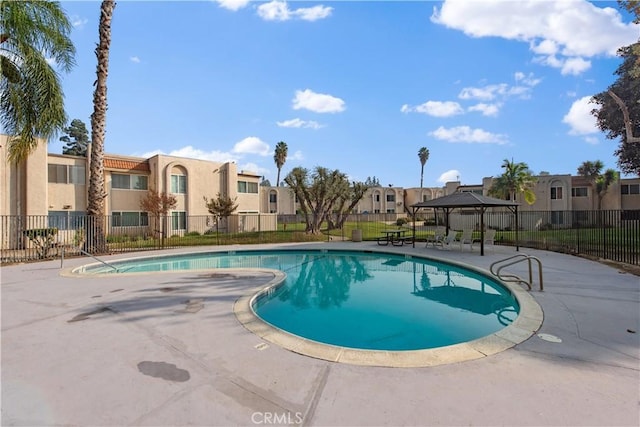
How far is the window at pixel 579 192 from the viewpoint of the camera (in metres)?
33.6

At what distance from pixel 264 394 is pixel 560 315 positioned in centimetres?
519

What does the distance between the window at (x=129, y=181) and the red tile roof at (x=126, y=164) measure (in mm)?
566

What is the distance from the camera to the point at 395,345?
17.0ft

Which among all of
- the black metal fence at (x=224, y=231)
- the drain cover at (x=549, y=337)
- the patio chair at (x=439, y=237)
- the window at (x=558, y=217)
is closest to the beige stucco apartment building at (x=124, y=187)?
the black metal fence at (x=224, y=231)

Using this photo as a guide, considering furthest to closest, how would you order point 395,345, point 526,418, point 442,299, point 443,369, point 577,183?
1. point 577,183
2. point 442,299
3. point 395,345
4. point 443,369
5. point 526,418

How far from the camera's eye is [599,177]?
32.6m

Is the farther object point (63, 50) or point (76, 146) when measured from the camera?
point (76, 146)

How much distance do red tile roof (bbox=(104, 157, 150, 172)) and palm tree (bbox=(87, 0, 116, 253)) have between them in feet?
26.9

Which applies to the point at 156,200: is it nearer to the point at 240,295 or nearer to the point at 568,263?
the point at 240,295

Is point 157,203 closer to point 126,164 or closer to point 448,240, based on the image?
point 126,164

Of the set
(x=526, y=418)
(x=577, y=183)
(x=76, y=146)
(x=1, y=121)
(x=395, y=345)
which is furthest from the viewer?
(x=76, y=146)

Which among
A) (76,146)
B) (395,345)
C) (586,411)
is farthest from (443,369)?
(76,146)

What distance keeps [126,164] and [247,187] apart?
32.0ft

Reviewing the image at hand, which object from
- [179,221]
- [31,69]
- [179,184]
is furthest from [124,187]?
[31,69]
